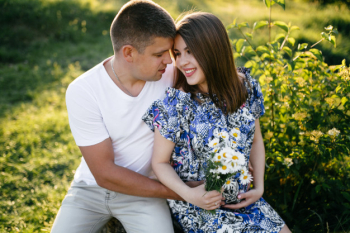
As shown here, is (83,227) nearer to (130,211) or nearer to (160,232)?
(130,211)

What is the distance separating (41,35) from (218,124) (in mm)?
6479

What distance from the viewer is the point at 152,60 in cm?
214

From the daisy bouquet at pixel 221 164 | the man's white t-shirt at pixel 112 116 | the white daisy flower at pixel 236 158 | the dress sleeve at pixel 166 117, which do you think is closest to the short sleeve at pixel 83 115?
the man's white t-shirt at pixel 112 116

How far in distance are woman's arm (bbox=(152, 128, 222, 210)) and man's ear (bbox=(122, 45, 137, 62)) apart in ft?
1.89

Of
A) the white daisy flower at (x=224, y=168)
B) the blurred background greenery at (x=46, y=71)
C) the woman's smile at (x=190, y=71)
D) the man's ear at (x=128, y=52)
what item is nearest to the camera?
the white daisy flower at (x=224, y=168)

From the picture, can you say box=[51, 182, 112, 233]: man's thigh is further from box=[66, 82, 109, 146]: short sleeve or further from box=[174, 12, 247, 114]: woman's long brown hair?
box=[174, 12, 247, 114]: woman's long brown hair

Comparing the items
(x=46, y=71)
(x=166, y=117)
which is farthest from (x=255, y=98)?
(x=46, y=71)

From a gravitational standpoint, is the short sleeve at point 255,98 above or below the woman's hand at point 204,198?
above

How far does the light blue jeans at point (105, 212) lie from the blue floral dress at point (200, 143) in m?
0.16

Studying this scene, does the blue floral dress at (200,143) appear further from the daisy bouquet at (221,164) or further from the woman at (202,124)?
the daisy bouquet at (221,164)

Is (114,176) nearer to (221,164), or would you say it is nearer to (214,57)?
(221,164)

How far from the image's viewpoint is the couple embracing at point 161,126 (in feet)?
6.50

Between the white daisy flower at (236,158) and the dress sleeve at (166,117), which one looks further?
the dress sleeve at (166,117)

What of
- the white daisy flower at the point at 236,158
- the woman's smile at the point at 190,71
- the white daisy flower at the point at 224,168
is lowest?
the white daisy flower at the point at 224,168
